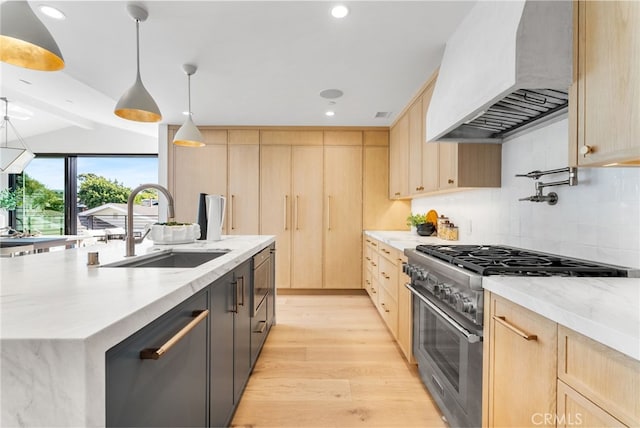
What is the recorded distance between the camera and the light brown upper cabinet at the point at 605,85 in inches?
37.2

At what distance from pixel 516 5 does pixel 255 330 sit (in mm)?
2387

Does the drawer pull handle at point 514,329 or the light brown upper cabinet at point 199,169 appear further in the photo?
the light brown upper cabinet at point 199,169

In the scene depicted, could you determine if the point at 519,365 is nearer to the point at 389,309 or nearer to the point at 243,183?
the point at 389,309

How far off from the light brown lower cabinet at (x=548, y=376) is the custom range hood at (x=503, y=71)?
92 centimetres

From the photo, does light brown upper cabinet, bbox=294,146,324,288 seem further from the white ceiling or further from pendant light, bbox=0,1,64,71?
pendant light, bbox=0,1,64,71

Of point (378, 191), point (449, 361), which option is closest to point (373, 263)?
point (378, 191)

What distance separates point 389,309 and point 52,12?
3.40m

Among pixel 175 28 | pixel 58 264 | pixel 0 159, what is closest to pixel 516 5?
pixel 175 28

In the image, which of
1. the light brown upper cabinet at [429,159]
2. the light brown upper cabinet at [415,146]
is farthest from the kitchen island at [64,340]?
the light brown upper cabinet at [415,146]

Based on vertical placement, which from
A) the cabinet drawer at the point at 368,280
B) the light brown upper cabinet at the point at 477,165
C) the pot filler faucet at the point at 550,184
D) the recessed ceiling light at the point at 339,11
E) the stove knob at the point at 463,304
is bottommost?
the cabinet drawer at the point at 368,280

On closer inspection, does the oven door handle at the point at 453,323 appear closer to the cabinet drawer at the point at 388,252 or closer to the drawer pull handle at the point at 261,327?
the cabinet drawer at the point at 388,252

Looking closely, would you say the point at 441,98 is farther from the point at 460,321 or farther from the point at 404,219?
the point at 404,219

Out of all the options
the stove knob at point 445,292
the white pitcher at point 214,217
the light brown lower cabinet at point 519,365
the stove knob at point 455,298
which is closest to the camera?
the light brown lower cabinet at point 519,365

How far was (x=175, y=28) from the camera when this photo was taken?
7.16ft
